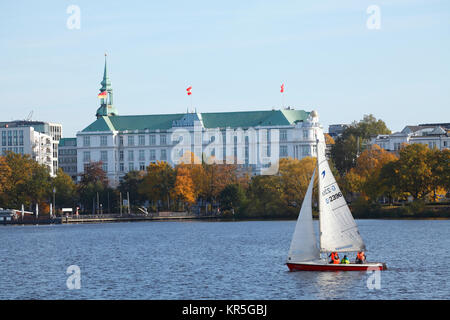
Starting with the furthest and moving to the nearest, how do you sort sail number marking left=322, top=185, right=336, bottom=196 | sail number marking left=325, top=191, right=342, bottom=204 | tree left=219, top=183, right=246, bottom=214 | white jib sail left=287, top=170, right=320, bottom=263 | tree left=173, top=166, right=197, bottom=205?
1. tree left=173, top=166, right=197, bottom=205
2. tree left=219, top=183, right=246, bottom=214
3. sail number marking left=325, top=191, right=342, bottom=204
4. sail number marking left=322, top=185, right=336, bottom=196
5. white jib sail left=287, top=170, right=320, bottom=263

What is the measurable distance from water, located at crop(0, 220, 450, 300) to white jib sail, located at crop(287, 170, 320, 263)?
140cm

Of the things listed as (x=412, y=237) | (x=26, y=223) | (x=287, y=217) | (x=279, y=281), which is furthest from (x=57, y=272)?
(x=26, y=223)

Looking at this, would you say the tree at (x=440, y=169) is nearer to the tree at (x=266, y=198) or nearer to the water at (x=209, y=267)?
the water at (x=209, y=267)

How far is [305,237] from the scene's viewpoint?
69.9 meters

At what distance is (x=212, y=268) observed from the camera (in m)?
81.2

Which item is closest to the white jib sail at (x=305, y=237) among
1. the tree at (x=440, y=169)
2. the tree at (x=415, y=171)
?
the tree at (x=415, y=171)

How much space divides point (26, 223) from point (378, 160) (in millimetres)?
66554

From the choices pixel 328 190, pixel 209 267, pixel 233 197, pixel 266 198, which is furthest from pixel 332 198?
pixel 233 197

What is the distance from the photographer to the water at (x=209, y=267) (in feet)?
Answer: 212

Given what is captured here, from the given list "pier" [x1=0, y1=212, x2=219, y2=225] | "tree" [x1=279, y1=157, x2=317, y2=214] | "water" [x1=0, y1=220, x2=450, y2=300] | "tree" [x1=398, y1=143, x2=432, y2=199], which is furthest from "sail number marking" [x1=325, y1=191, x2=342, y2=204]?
"pier" [x1=0, y1=212, x2=219, y2=225]

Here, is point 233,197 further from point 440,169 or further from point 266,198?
point 440,169

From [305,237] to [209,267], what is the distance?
14.5m

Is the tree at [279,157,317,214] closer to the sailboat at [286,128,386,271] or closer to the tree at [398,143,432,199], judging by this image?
the tree at [398,143,432,199]

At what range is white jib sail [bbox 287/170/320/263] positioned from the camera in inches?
2734
